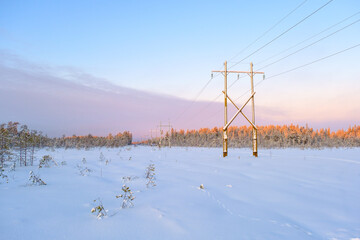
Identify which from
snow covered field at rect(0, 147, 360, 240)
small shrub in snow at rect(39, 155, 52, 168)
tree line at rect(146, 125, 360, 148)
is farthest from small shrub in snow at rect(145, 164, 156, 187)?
tree line at rect(146, 125, 360, 148)

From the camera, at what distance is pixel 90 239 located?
257 cm

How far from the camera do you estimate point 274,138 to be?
6988 cm

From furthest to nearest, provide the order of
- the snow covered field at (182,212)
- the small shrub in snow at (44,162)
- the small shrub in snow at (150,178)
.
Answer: the small shrub in snow at (44,162) < the small shrub in snow at (150,178) < the snow covered field at (182,212)

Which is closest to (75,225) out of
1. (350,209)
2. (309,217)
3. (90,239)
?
(90,239)

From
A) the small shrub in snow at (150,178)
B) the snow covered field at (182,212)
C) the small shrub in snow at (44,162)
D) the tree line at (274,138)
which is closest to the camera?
the snow covered field at (182,212)

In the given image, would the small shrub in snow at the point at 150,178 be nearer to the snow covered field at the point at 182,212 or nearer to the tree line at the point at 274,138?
the snow covered field at the point at 182,212

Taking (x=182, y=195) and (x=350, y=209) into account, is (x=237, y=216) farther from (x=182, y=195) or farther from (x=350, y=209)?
(x=350, y=209)

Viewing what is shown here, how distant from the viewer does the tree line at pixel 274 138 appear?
2291 inches

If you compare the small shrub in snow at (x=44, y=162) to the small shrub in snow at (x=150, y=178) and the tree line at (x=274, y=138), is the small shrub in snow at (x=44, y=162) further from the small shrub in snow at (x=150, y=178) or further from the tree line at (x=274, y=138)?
the tree line at (x=274, y=138)

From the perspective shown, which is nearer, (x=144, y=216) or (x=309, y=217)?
(x=144, y=216)

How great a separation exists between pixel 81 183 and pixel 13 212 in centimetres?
252

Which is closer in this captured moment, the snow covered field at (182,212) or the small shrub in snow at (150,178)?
the snow covered field at (182,212)

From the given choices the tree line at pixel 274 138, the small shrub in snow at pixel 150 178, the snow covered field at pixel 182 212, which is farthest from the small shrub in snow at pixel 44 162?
the tree line at pixel 274 138

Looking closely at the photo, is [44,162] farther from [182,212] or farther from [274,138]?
[274,138]
